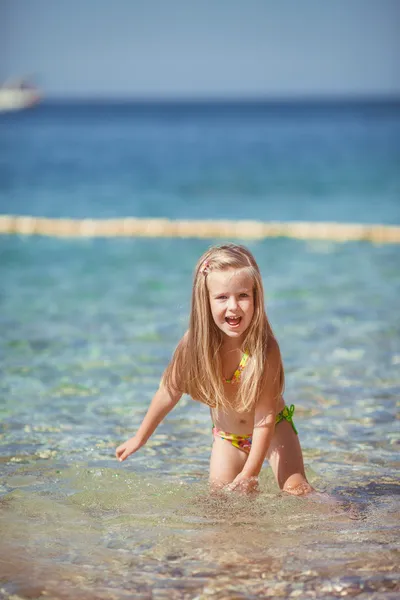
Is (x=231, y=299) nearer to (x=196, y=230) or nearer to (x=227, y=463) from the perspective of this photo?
(x=227, y=463)

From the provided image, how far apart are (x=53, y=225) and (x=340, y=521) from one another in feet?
32.8

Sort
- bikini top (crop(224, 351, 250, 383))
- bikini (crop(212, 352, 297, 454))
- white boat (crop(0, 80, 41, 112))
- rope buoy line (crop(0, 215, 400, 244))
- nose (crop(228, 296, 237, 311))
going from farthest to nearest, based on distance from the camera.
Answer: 1. white boat (crop(0, 80, 41, 112))
2. rope buoy line (crop(0, 215, 400, 244))
3. bikini (crop(212, 352, 297, 454))
4. bikini top (crop(224, 351, 250, 383))
5. nose (crop(228, 296, 237, 311))

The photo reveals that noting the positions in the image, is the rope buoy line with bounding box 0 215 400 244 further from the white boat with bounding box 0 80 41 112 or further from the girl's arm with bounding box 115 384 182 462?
the white boat with bounding box 0 80 41 112

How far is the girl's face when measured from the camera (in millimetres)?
3324

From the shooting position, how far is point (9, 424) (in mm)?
4629

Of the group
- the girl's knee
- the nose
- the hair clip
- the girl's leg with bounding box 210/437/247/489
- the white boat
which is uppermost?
the white boat

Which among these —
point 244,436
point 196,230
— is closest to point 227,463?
point 244,436

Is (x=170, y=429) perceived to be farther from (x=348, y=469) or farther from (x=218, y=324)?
(x=218, y=324)

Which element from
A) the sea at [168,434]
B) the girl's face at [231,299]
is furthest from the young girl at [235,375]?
the sea at [168,434]

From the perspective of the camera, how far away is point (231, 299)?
→ 3.32 metres

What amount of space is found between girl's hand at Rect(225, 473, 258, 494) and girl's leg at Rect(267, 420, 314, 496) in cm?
13

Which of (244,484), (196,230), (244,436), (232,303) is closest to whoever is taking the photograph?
(232,303)

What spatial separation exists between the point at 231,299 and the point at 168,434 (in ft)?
4.46

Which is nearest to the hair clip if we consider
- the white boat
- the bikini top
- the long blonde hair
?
the long blonde hair
